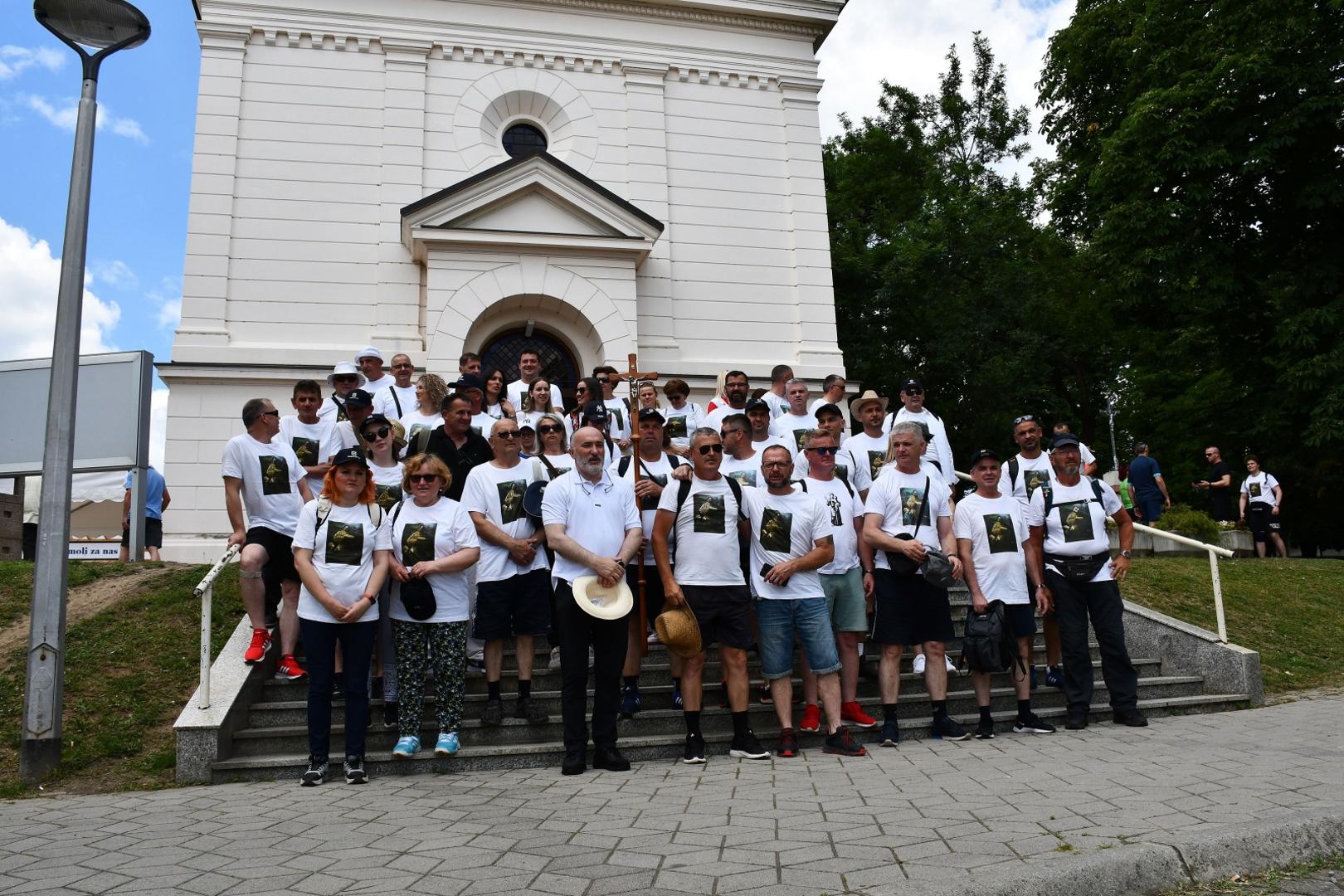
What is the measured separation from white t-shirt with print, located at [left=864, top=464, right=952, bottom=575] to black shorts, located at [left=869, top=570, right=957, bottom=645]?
18 centimetres

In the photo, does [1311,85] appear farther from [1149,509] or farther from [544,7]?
[544,7]

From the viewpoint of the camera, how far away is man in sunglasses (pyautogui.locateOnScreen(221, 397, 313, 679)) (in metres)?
6.94

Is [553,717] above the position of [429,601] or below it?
below

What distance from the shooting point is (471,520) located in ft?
21.5

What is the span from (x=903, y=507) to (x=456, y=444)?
11.4 feet

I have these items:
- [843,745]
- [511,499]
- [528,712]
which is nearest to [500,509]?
[511,499]

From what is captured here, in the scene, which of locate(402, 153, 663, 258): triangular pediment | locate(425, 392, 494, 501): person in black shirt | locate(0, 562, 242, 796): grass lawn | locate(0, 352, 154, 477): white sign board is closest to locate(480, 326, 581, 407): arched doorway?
locate(402, 153, 663, 258): triangular pediment

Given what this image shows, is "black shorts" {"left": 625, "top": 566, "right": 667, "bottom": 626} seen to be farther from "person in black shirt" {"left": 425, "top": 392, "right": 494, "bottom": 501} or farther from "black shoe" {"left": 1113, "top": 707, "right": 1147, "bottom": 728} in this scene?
"black shoe" {"left": 1113, "top": 707, "right": 1147, "bottom": 728}

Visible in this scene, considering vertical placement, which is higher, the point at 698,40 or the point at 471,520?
the point at 698,40

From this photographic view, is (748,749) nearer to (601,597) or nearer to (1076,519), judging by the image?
(601,597)

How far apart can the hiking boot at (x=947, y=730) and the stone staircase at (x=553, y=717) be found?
0.38ft

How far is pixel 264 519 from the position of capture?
704 cm

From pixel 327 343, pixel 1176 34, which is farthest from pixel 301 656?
pixel 1176 34

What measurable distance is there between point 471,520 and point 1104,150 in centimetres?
1716
